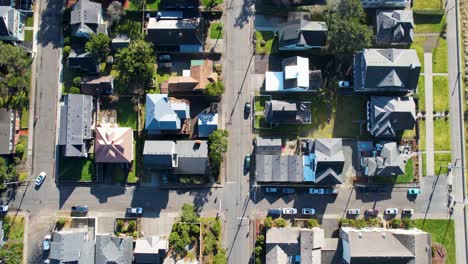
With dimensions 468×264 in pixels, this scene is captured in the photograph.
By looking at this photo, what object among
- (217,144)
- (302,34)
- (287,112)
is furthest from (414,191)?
(217,144)

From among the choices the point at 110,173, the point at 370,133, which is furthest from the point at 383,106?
the point at 110,173

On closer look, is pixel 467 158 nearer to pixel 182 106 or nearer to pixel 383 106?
pixel 383 106

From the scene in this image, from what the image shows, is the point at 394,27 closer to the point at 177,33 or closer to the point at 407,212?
the point at 407,212

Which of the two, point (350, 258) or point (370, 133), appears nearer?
point (350, 258)

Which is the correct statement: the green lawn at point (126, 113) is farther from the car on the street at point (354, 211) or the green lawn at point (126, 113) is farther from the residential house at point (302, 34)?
the car on the street at point (354, 211)

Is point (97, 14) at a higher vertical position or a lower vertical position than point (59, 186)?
higher

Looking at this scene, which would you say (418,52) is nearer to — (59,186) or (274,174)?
(274,174)

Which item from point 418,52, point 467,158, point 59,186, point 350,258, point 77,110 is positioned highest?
point 418,52
